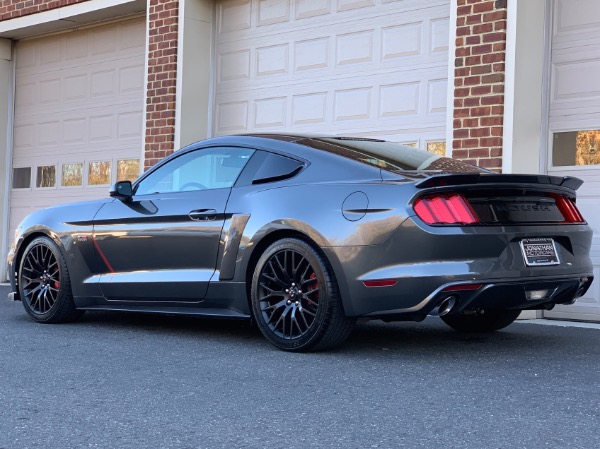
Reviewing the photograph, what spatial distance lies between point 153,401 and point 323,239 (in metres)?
1.66

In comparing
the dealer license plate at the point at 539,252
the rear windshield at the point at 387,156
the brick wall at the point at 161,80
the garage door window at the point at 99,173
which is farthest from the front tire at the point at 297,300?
the garage door window at the point at 99,173

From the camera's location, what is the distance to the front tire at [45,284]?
24.7ft

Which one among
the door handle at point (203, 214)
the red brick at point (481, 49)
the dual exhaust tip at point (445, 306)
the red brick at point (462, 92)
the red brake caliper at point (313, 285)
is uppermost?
the red brick at point (481, 49)

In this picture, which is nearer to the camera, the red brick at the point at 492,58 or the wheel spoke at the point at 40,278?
the wheel spoke at the point at 40,278

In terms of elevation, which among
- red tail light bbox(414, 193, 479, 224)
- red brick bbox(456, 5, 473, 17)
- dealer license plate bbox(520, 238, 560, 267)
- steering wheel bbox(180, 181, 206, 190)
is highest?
red brick bbox(456, 5, 473, 17)

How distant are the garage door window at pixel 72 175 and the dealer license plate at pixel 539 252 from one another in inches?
350

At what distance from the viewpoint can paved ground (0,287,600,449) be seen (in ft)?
12.6

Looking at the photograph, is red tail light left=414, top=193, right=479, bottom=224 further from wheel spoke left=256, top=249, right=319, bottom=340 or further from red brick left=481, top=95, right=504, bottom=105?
red brick left=481, top=95, right=504, bottom=105

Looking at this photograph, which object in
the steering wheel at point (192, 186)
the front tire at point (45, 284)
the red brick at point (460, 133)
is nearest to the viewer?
the steering wheel at point (192, 186)

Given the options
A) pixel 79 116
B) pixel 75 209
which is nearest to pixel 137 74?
pixel 79 116

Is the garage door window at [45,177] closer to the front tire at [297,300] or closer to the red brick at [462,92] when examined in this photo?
the red brick at [462,92]

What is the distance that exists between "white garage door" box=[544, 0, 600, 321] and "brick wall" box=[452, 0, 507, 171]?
52cm

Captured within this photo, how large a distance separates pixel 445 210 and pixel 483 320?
5.89 ft

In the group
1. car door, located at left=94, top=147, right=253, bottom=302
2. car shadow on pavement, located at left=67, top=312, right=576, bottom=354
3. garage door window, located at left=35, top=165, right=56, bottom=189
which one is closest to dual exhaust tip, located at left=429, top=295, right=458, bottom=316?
car shadow on pavement, located at left=67, top=312, right=576, bottom=354
